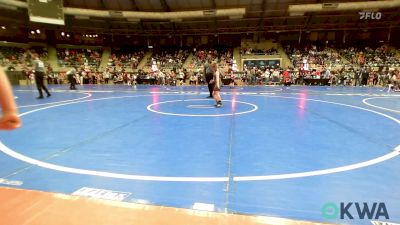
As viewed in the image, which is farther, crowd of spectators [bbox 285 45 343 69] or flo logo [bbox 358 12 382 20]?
flo logo [bbox 358 12 382 20]

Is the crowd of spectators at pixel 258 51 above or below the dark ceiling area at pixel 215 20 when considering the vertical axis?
below

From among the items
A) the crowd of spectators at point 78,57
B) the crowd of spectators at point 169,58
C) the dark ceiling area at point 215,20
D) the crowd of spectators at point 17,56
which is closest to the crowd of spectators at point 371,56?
the dark ceiling area at point 215,20

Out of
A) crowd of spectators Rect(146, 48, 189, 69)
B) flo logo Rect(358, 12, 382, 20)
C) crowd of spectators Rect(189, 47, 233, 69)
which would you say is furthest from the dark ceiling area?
crowd of spectators Rect(146, 48, 189, 69)

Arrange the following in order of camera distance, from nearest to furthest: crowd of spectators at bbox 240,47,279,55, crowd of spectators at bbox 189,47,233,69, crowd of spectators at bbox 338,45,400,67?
crowd of spectators at bbox 338,45,400,67 → crowd of spectators at bbox 189,47,233,69 → crowd of spectators at bbox 240,47,279,55

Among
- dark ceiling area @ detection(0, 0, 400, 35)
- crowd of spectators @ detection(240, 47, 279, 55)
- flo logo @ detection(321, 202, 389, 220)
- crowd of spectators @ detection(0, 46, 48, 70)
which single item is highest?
dark ceiling area @ detection(0, 0, 400, 35)

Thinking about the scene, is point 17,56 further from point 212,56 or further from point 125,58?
point 212,56

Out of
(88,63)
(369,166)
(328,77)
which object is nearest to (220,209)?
(369,166)

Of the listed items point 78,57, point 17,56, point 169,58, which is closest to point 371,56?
point 169,58

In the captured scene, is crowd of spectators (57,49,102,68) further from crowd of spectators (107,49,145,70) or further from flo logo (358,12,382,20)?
flo logo (358,12,382,20)

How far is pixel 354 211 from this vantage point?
2652 mm

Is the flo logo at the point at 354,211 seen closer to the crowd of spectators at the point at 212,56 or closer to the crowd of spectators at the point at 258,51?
the crowd of spectators at the point at 212,56

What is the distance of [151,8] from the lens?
30.0 m

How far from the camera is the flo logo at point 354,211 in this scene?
8.42ft

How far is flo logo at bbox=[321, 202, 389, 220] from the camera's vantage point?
8.42 ft
